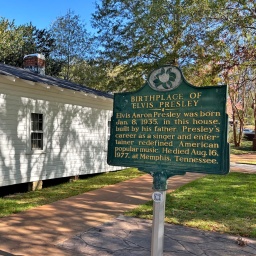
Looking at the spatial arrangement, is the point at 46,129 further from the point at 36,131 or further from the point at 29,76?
the point at 29,76

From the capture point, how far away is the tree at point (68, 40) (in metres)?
26.1

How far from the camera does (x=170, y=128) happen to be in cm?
353

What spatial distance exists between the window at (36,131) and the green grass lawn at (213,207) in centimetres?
398

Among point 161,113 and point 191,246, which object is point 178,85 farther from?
point 191,246

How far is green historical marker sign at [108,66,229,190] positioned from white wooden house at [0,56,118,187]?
16.5ft

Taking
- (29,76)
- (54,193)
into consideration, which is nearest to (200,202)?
(54,193)

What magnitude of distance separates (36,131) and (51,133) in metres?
0.64

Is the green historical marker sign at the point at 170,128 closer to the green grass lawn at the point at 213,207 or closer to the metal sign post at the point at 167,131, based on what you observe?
the metal sign post at the point at 167,131

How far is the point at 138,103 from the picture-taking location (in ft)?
12.5

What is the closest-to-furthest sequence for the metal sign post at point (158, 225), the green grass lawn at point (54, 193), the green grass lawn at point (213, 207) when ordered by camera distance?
1. the metal sign post at point (158, 225)
2. the green grass lawn at point (213, 207)
3. the green grass lawn at point (54, 193)

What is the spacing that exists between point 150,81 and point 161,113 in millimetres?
417

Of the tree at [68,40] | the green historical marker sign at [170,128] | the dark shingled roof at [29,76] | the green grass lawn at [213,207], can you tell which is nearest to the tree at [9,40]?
the tree at [68,40]

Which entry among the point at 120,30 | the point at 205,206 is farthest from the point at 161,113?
the point at 120,30

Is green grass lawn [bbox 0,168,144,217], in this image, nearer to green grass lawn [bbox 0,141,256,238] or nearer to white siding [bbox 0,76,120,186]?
green grass lawn [bbox 0,141,256,238]
